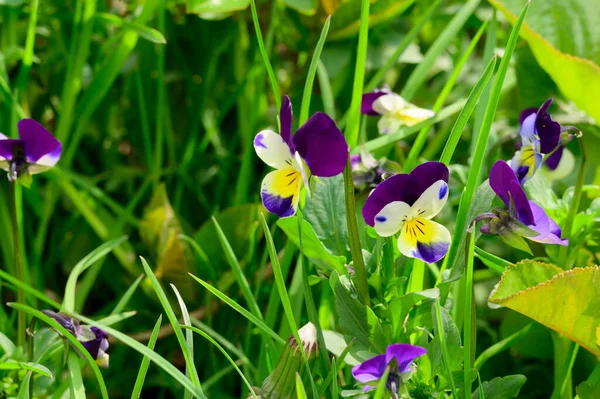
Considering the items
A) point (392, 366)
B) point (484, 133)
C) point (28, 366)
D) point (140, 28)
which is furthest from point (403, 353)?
point (140, 28)

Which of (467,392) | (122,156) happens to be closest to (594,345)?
(467,392)

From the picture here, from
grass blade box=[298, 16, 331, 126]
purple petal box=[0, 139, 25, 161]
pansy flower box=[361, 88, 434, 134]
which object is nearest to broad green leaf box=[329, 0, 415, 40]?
pansy flower box=[361, 88, 434, 134]

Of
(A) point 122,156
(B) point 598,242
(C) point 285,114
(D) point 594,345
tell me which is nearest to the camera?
(C) point 285,114

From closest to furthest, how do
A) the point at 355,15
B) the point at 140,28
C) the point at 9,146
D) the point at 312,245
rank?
the point at 312,245 < the point at 9,146 < the point at 140,28 < the point at 355,15

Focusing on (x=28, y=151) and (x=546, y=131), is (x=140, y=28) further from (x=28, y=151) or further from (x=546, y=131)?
(x=546, y=131)

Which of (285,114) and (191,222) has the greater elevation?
(285,114)

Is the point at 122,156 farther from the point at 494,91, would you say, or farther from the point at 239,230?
the point at 494,91

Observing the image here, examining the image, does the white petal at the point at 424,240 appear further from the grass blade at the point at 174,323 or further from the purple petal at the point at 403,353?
the grass blade at the point at 174,323
